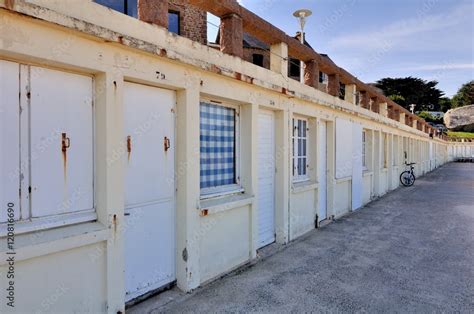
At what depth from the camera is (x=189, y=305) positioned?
3.84 m

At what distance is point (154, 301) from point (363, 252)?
12.3 ft

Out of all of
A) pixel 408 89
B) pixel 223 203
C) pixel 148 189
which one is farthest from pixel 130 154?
pixel 408 89

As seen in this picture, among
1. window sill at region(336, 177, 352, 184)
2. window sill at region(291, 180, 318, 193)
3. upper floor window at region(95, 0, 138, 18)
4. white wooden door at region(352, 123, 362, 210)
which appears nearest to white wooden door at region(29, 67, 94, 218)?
window sill at region(291, 180, 318, 193)

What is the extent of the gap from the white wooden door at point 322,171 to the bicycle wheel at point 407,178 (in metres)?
10.3

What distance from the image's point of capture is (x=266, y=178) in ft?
20.2

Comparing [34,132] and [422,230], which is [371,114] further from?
[34,132]

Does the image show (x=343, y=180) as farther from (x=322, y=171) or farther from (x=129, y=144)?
(x=129, y=144)

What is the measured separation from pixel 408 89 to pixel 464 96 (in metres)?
16.8

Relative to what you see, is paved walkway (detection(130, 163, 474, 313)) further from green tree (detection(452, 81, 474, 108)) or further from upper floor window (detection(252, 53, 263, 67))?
green tree (detection(452, 81, 474, 108))

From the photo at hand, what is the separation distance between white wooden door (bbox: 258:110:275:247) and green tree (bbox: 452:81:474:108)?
75560 mm

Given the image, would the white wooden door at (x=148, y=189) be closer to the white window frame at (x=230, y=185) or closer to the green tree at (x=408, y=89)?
the white window frame at (x=230, y=185)

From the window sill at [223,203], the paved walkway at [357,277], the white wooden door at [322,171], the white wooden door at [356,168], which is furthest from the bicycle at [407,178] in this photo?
the window sill at [223,203]

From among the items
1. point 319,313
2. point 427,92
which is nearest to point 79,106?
point 319,313

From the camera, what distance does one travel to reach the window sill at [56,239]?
2639 millimetres
